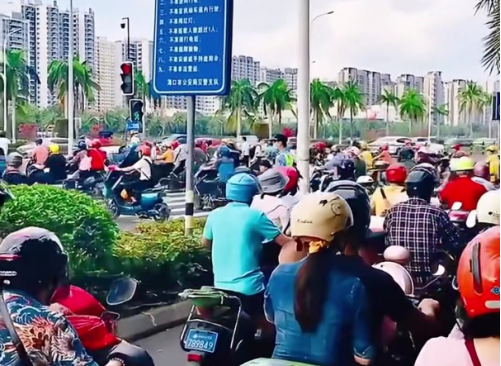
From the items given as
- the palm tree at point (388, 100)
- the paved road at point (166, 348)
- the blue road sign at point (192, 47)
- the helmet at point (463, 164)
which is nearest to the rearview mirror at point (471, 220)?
the helmet at point (463, 164)

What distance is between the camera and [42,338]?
9.98ft

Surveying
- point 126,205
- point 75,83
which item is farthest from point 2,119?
point 126,205

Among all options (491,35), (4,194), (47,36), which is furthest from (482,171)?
(4,194)

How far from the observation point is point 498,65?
256cm

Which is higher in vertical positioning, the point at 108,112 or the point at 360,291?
the point at 108,112

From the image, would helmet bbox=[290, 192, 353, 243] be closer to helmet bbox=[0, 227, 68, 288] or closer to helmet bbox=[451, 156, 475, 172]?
helmet bbox=[451, 156, 475, 172]

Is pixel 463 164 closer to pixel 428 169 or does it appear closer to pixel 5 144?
pixel 428 169

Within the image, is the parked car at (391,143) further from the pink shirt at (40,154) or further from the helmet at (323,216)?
the pink shirt at (40,154)

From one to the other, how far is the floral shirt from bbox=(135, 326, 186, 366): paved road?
227mm

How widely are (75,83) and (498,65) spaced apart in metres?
1.55

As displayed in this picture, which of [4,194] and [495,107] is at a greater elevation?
[495,107]

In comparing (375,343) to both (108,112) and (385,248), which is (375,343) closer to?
(385,248)

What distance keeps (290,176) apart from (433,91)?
571 mm

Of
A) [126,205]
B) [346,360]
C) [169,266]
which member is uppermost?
[126,205]
